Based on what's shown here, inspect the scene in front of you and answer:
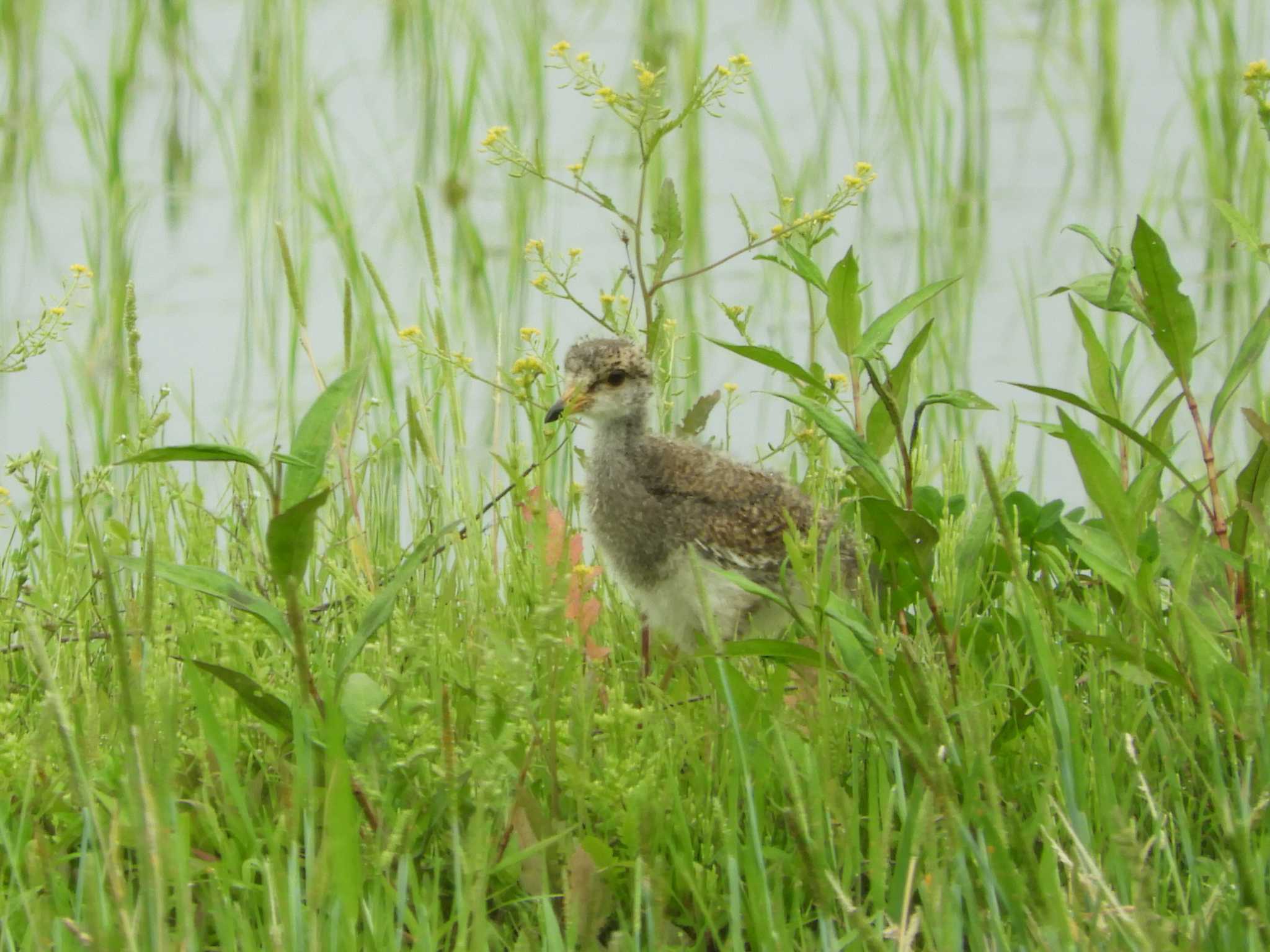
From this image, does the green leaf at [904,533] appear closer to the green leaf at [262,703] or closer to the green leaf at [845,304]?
the green leaf at [845,304]

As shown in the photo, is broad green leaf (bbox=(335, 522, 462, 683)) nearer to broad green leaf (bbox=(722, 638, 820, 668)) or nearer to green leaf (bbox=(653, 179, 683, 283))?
broad green leaf (bbox=(722, 638, 820, 668))

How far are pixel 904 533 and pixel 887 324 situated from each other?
0.33m

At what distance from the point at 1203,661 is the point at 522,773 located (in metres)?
1.02

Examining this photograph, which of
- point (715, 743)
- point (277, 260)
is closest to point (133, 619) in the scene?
point (715, 743)

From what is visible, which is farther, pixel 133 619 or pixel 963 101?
pixel 963 101

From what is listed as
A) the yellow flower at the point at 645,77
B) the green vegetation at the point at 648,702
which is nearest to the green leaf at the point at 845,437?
the green vegetation at the point at 648,702

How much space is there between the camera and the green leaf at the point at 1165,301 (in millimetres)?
2289

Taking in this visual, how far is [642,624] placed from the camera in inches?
132

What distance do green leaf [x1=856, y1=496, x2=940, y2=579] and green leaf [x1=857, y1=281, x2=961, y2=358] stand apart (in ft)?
0.80

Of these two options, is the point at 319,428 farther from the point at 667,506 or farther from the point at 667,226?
the point at 667,506

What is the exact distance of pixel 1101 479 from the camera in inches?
89.3

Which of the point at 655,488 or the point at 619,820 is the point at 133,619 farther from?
the point at 655,488

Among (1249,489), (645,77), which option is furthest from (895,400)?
(645,77)

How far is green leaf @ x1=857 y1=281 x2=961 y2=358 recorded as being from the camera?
235cm
